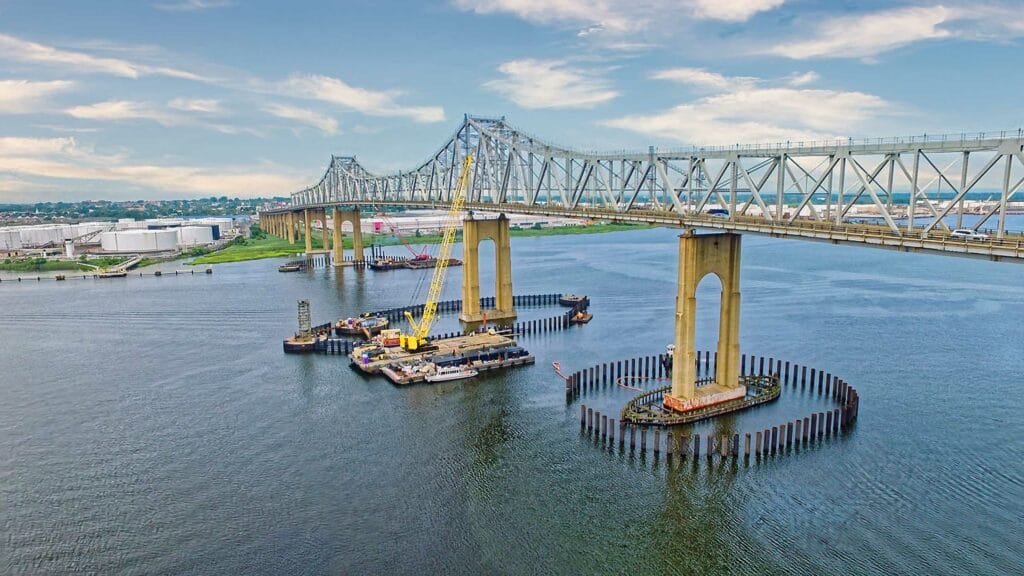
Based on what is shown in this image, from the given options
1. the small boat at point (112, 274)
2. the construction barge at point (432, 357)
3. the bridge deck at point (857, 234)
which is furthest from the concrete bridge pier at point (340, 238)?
the bridge deck at point (857, 234)

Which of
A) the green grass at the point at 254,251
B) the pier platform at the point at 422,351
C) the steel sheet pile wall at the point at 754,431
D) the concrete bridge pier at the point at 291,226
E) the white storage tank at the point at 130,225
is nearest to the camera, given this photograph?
the steel sheet pile wall at the point at 754,431

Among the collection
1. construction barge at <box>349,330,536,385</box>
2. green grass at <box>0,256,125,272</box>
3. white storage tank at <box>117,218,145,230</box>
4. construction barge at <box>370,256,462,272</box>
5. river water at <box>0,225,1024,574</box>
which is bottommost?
river water at <box>0,225,1024,574</box>

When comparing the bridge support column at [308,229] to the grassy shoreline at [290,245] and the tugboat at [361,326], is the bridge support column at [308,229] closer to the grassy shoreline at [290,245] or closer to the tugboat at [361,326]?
the grassy shoreline at [290,245]

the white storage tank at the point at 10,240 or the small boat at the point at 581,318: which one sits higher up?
the white storage tank at the point at 10,240

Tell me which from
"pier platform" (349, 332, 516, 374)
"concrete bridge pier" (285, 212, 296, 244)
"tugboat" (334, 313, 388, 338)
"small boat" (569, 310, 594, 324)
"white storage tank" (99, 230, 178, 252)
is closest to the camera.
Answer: "pier platform" (349, 332, 516, 374)

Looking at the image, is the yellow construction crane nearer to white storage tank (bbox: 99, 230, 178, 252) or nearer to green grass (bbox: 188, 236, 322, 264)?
green grass (bbox: 188, 236, 322, 264)

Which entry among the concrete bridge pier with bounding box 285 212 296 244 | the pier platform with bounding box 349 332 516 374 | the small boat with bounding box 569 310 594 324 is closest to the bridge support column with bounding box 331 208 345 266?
the concrete bridge pier with bounding box 285 212 296 244
